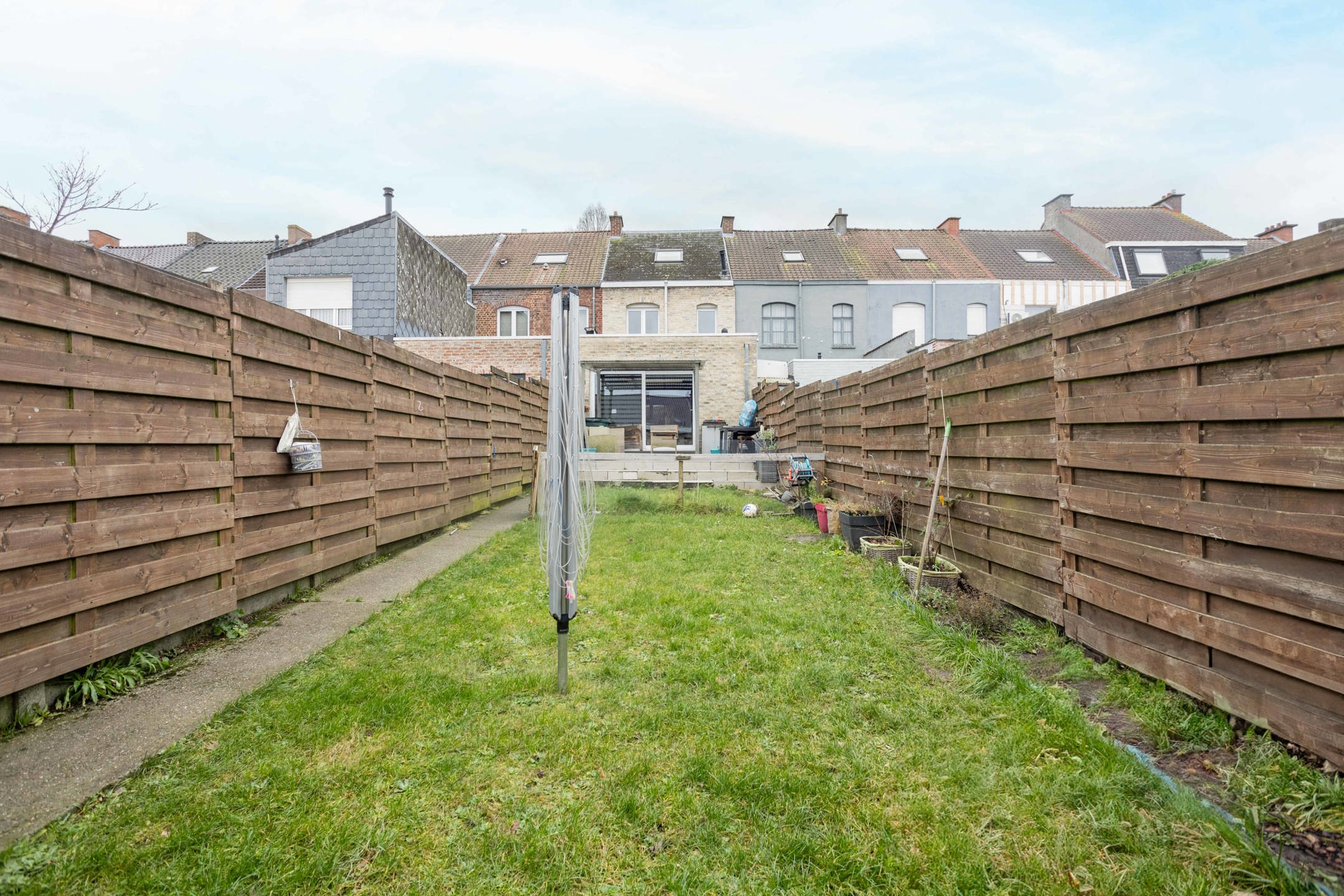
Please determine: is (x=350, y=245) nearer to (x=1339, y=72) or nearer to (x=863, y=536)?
(x=863, y=536)

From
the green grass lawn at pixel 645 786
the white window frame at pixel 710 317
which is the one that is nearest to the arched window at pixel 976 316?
the white window frame at pixel 710 317

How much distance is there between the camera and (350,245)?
18859 mm

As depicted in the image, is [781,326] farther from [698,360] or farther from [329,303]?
[329,303]

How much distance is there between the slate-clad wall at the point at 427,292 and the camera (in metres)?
18.9

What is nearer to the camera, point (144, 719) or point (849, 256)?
point (144, 719)

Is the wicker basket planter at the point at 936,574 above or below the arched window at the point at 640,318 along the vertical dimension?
below

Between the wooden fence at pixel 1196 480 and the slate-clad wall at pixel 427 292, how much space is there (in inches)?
740

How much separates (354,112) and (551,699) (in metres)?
9.95

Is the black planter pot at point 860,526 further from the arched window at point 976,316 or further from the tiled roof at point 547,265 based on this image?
the arched window at point 976,316

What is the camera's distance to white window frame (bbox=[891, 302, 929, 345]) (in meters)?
22.9

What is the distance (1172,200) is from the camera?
27281mm

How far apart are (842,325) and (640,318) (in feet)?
25.7

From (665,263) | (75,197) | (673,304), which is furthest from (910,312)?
(75,197)

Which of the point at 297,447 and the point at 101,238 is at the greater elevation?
the point at 101,238
